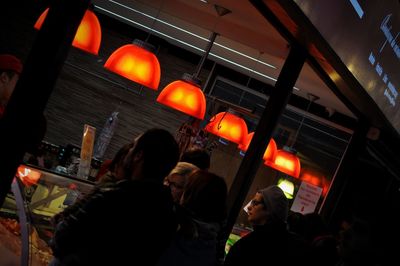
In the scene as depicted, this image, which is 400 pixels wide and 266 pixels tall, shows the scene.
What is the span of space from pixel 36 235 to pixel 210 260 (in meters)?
1.09

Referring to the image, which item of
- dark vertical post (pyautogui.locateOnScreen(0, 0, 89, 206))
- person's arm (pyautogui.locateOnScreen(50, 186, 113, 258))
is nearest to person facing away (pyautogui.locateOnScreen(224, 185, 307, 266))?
person's arm (pyautogui.locateOnScreen(50, 186, 113, 258))

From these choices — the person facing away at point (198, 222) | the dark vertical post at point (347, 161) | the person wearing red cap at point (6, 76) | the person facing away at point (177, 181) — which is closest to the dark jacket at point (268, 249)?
the person facing away at point (198, 222)

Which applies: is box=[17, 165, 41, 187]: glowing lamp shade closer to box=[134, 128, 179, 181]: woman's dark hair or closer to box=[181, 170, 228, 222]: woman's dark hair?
box=[181, 170, 228, 222]: woman's dark hair

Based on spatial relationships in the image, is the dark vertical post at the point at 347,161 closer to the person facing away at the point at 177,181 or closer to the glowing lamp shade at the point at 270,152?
the glowing lamp shade at the point at 270,152

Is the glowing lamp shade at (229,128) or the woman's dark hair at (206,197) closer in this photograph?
the woman's dark hair at (206,197)

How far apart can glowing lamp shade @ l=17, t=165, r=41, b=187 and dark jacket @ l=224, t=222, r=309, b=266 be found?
4.50 feet

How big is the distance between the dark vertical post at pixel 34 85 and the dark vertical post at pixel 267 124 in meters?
3.09

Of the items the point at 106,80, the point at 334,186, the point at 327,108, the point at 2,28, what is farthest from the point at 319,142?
the point at 2,28

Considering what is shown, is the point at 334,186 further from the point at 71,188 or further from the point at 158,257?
the point at 158,257

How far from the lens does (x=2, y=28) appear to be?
11.3 meters

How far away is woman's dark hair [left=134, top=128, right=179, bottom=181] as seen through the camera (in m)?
2.82

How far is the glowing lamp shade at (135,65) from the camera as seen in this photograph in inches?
218

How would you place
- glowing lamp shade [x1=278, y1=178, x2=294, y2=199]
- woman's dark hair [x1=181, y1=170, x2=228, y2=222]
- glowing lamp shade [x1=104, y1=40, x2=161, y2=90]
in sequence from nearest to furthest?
woman's dark hair [x1=181, y1=170, x2=228, y2=222], glowing lamp shade [x1=104, y1=40, x2=161, y2=90], glowing lamp shade [x1=278, y1=178, x2=294, y2=199]

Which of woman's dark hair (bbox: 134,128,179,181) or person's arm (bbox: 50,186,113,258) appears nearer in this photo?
person's arm (bbox: 50,186,113,258)
